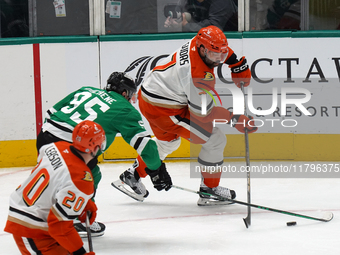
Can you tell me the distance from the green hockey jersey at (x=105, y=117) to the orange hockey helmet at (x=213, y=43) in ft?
1.92

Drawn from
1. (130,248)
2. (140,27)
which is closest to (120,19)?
(140,27)

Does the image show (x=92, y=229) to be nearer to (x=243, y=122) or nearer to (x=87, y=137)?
(x=87, y=137)

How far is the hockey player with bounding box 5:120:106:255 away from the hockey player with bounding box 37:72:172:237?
547 millimetres

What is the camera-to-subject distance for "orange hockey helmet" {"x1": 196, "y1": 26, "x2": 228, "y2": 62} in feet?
9.42

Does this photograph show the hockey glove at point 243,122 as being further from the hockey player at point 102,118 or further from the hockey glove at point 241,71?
the hockey player at point 102,118

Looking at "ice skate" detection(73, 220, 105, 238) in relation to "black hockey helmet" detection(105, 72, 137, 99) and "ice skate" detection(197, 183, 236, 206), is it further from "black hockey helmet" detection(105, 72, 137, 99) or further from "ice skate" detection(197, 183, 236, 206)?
"ice skate" detection(197, 183, 236, 206)

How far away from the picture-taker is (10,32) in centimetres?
484

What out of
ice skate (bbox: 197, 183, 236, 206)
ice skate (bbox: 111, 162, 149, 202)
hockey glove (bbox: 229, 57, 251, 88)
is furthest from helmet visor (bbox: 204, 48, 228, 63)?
ice skate (bbox: 111, 162, 149, 202)

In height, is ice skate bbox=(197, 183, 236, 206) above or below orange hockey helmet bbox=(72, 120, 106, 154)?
below

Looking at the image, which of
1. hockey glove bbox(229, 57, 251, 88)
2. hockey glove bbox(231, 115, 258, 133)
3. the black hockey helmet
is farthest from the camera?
hockey glove bbox(229, 57, 251, 88)

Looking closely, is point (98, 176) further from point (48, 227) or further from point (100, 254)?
point (48, 227)

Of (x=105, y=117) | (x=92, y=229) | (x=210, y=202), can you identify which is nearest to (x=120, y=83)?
(x=105, y=117)

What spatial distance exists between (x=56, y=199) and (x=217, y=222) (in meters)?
1.25

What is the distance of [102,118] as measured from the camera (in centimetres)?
258
